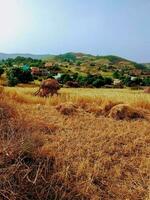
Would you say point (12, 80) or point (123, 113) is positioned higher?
point (123, 113)

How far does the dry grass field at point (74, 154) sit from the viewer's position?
4.83m

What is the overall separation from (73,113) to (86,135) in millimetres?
1906

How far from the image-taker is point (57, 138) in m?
6.88

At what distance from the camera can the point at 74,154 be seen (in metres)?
6.02

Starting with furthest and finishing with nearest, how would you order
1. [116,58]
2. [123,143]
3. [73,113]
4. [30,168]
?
1. [116,58]
2. [73,113]
3. [123,143]
4. [30,168]

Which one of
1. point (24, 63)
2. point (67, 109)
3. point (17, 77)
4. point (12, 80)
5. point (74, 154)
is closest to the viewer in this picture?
point (74, 154)

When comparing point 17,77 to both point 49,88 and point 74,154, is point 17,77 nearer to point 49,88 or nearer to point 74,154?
point 49,88

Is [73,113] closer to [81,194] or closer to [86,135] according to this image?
[86,135]

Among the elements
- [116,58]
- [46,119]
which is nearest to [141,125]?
[46,119]

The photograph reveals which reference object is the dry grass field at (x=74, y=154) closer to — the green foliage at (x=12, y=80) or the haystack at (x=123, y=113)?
the haystack at (x=123, y=113)

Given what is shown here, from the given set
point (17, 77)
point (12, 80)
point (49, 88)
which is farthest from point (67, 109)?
point (17, 77)

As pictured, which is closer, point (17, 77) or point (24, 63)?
point (17, 77)

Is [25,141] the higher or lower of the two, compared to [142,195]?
higher

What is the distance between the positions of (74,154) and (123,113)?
121 inches
